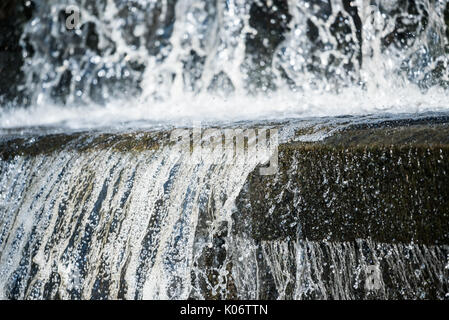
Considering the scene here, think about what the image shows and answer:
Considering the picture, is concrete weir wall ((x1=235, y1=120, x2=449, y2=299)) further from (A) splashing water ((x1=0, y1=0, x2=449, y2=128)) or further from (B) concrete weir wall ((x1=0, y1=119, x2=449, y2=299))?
(A) splashing water ((x1=0, y1=0, x2=449, y2=128))

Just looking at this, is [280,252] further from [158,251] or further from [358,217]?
[158,251]

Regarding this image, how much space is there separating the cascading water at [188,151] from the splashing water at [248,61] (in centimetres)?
1

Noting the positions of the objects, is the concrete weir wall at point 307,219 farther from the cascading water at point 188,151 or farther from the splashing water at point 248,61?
the splashing water at point 248,61

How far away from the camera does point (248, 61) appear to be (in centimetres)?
431

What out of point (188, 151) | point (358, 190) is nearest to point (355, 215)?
point (358, 190)

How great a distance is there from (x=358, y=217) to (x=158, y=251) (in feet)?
2.42

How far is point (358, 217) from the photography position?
2.15m

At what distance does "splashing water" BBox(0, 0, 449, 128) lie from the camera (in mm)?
4074

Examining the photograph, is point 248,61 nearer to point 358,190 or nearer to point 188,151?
point 188,151

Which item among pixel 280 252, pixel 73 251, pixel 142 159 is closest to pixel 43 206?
pixel 73 251

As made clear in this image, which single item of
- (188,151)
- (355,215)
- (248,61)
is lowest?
(355,215)

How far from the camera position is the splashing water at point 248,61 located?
13.4 feet

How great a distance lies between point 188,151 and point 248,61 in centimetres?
209

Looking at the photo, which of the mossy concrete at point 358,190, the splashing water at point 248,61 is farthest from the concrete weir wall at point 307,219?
the splashing water at point 248,61
